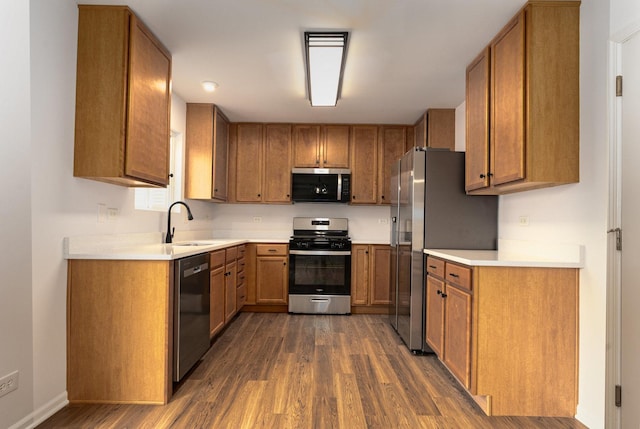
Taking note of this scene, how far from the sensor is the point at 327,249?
14.5ft

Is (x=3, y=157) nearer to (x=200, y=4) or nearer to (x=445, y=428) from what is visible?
(x=200, y=4)

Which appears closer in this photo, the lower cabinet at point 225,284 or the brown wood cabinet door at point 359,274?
the lower cabinet at point 225,284

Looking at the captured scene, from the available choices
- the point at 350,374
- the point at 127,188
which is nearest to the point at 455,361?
the point at 350,374

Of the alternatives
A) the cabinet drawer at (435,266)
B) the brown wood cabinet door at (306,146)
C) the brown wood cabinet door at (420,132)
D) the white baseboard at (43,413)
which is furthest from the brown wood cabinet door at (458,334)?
the brown wood cabinet door at (306,146)

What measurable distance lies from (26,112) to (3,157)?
277 millimetres

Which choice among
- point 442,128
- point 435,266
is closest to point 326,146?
point 442,128

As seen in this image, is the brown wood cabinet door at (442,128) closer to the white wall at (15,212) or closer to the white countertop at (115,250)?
the white countertop at (115,250)

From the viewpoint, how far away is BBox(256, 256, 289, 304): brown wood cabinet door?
175 inches

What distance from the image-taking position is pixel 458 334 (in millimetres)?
2348

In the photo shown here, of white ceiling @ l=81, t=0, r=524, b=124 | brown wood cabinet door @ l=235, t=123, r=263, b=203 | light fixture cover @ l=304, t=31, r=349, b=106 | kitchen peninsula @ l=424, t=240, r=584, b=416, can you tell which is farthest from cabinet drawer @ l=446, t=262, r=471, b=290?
brown wood cabinet door @ l=235, t=123, r=263, b=203

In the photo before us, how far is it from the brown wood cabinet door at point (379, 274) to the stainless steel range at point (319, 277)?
0.31 meters

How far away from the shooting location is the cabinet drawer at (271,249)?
4.48 meters

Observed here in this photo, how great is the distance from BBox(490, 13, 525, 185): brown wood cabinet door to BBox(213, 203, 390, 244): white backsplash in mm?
2585

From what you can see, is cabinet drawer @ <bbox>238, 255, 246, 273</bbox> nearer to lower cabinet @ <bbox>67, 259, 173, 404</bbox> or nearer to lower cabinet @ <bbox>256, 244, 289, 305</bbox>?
lower cabinet @ <bbox>256, 244, 289, 305</bbox>
